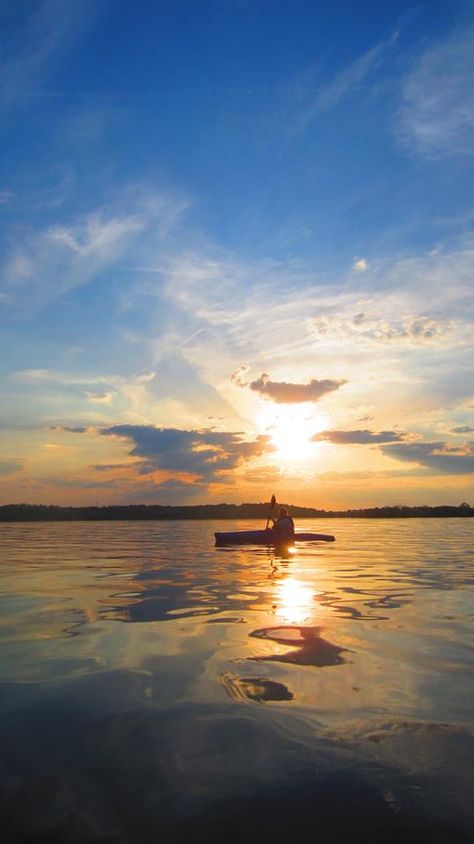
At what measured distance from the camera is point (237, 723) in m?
5.71

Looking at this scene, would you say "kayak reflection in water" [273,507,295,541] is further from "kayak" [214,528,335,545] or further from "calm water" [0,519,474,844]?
"calm water" [0,519,474,844]

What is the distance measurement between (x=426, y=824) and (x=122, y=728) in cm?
298

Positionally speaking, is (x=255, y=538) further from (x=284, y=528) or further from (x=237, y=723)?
(x=237, y=723)

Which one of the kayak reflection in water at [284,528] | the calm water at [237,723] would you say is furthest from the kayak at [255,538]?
the calm water at [237,723]

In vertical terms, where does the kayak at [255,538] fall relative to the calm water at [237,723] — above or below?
above

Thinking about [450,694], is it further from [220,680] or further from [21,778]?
[21,778]

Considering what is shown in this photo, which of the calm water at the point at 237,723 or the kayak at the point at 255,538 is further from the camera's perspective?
the kayak at the point at 255,538

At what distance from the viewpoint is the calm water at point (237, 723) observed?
3.99m

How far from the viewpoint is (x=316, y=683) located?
694 cm

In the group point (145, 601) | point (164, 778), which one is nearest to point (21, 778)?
point (164, 778)

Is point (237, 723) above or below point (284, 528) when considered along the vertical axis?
below

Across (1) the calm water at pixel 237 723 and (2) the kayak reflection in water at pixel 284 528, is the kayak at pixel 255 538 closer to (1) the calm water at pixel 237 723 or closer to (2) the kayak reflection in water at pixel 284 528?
(2) the kayak reflection in water at pixel 284 528

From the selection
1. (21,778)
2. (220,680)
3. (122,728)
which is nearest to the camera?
(21,778)

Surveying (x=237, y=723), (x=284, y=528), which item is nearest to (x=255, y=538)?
(x=284, y=528)
